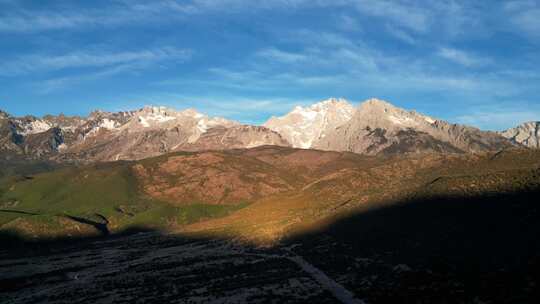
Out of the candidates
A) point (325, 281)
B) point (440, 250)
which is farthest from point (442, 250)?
point (325, 281)

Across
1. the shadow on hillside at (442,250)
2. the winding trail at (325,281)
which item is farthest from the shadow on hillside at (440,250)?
the winding trail at (325,281)

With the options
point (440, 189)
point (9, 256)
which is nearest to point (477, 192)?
point (440, 189)

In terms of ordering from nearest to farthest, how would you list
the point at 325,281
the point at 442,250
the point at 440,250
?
the point at 325,281, the point at 442,250, the point at 440,250

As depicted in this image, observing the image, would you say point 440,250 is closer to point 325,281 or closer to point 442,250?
point 442,250

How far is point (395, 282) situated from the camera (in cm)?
7438

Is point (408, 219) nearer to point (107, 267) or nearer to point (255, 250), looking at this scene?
point (255, 250)

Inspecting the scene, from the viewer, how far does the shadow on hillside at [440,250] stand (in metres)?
64.4

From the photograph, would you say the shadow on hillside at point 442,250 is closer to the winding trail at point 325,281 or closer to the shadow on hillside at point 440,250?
the shadow on hillside at point 440,250

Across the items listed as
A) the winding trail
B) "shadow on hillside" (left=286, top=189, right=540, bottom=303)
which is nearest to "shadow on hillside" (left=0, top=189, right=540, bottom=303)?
"shadow on hillside" (left=286, top=189, right=540, bottom=303)

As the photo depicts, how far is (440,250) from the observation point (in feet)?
286

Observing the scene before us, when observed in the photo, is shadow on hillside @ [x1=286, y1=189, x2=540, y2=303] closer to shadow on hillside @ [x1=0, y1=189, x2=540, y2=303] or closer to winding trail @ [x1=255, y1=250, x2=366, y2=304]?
shadow on hillside @ [x1=0, y1=189, x2=540, y2=303]

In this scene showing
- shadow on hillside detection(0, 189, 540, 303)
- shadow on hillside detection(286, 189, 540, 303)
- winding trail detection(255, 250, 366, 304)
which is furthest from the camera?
winding trail detection(255, 250, 366, 304)

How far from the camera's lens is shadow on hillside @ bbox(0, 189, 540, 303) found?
64.4 meters

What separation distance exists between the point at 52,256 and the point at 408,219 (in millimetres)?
118003
